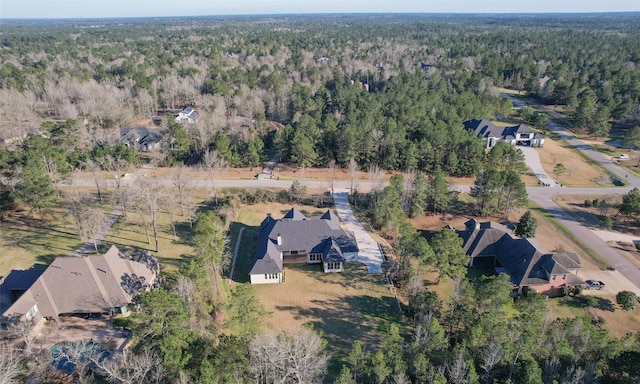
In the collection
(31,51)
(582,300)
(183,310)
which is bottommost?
(582,300)

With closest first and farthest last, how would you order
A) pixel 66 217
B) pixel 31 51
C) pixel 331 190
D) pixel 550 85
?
pixel 66 217
pixel 331 190
pixel 550 85
pixel 31 51

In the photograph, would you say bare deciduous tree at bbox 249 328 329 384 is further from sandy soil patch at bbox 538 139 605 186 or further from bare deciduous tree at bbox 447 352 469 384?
sandy soil patch at bbox 538 139 605 186

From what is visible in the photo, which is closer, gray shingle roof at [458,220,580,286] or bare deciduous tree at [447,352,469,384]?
bare deciduous tree at [447,352,469,384]

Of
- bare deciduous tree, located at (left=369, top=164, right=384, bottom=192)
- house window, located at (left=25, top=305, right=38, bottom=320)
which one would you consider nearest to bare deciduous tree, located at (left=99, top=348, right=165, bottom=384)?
house window, located at (left=25, top=305, right=38, bottom=320)

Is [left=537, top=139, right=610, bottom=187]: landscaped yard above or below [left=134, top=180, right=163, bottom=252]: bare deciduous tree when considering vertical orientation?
below

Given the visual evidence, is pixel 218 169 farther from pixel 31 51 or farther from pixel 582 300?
pixel 31 51

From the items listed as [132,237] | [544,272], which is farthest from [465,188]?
[132,237]

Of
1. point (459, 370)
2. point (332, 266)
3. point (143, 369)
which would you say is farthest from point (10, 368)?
point (332, 266)
